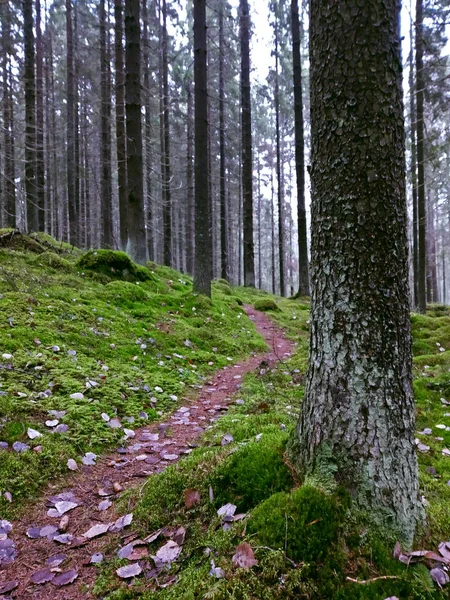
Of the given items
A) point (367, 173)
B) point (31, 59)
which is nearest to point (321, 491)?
point (367, 173)

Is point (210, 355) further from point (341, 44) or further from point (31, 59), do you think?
point (31, 59)

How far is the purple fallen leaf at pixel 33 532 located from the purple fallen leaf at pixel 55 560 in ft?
0.65

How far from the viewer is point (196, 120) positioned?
841 cm

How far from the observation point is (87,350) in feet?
14.7

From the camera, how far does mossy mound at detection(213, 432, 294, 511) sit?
188 centimetres

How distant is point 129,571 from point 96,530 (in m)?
0.47

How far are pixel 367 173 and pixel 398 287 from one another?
54cm

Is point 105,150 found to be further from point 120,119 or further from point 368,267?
point 368,267

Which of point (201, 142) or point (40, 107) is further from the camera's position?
point (40, 107)

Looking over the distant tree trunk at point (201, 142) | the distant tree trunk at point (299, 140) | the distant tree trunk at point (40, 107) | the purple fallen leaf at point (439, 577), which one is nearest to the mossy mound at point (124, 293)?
the distant tree trunk at point (201, 142)

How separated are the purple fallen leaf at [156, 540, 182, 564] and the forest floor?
0.01m

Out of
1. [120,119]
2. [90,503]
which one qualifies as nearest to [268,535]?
[90,503]

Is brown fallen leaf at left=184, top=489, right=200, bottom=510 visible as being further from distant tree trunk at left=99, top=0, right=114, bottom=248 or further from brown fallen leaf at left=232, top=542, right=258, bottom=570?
distant tree trunk at left=99, top=0, right=114, bottom=248

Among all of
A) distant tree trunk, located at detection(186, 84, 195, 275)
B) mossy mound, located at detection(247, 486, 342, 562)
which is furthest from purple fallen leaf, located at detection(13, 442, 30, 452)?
distant tree trunk, located at detection(186, 84, 195, 275)
